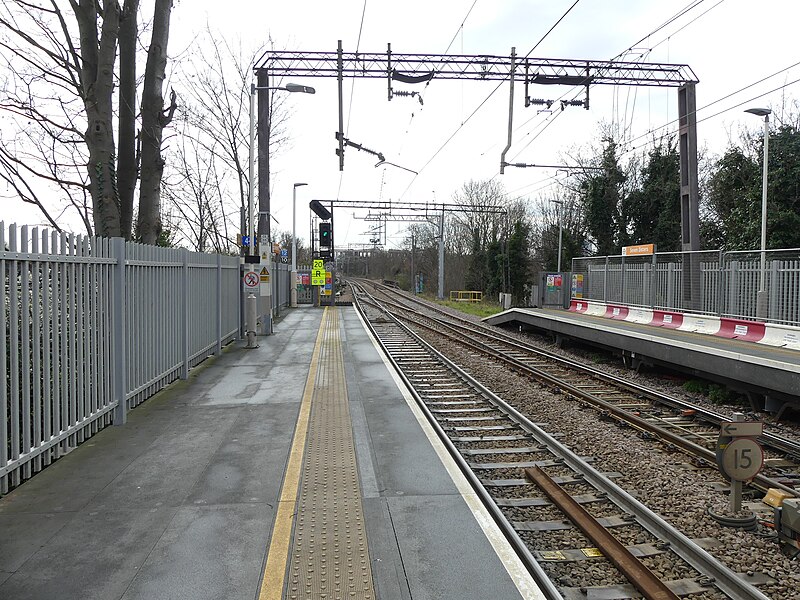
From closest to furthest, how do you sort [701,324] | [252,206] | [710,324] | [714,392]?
[714,392] → [710,324] → [701,324] → [252,206]

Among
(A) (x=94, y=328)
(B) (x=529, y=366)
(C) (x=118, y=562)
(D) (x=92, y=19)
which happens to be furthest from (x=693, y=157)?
(C) (x=118, y=562)

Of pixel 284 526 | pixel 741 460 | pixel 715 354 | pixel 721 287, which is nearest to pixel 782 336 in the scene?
pixel 715 354

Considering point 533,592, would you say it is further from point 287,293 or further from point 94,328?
A: point 287,293

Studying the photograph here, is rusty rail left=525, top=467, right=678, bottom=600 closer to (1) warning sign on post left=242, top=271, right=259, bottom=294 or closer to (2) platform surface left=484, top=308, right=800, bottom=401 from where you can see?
(2) platform surface left=484, top=308, right=800, bottom=401

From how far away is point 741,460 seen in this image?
5312 mm

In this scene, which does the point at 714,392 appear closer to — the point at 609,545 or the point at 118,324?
the point at 609,545

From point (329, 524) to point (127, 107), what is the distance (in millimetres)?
8561

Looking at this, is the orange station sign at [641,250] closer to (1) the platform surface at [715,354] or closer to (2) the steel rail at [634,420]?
(1) the platform surface at [715,354]

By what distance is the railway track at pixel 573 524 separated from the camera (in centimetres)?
411

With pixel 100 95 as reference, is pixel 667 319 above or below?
below

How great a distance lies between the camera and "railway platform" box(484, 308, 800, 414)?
8.98 meters

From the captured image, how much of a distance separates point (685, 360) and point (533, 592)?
8.89 meters

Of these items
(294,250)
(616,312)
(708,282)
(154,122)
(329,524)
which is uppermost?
(154,122)

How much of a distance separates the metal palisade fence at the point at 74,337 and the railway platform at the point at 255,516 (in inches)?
13.1
